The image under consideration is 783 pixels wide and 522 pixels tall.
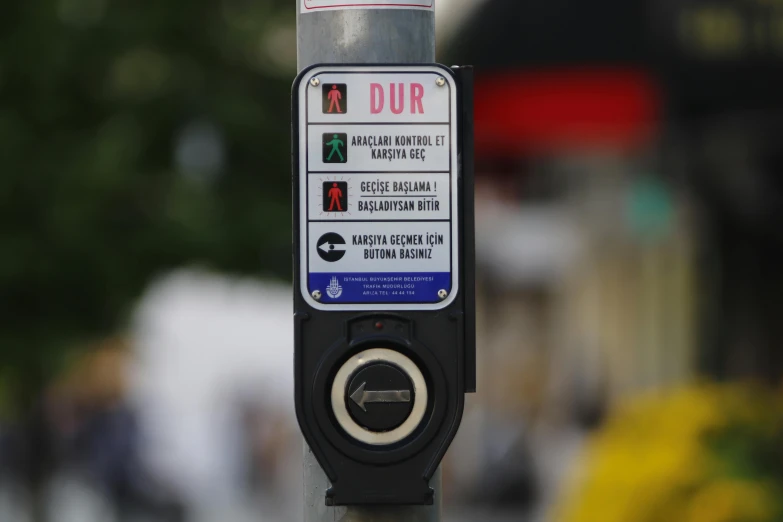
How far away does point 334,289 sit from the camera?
9.00 feet

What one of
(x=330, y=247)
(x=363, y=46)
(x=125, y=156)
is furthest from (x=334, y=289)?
(x=125, y=156)

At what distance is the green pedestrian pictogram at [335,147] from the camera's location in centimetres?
275

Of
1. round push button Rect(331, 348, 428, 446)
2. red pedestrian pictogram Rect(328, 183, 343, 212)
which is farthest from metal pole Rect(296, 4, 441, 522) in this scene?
red pedestrian pictogram Rect(328, 183, 343, 212)

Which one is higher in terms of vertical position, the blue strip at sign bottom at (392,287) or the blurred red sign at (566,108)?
the blurred red sign at (566,108)

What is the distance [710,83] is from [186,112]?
3679 mm

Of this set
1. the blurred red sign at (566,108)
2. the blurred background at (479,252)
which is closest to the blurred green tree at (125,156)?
the blurred background at (479,252)

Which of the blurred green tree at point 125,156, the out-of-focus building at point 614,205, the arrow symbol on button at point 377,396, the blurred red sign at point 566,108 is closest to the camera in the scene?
the arrow symbol on button at point 377,396

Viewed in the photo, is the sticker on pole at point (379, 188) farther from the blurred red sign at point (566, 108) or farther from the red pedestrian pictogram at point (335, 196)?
the blurred red sign at point (566, 108)

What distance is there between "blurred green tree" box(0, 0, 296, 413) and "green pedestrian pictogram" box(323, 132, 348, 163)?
204 inches

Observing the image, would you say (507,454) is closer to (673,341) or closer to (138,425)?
(673,341)

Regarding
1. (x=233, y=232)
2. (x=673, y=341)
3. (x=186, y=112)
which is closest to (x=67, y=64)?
(x=186, y=112)

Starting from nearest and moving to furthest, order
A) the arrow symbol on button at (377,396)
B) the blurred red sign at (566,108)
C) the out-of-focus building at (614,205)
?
the arrow symbol on button at (377,396) → the out-of-focus building at (614,205) → the blurred red sign at (566,108)

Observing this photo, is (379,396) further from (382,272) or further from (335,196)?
(335,196)

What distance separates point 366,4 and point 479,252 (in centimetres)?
1536
